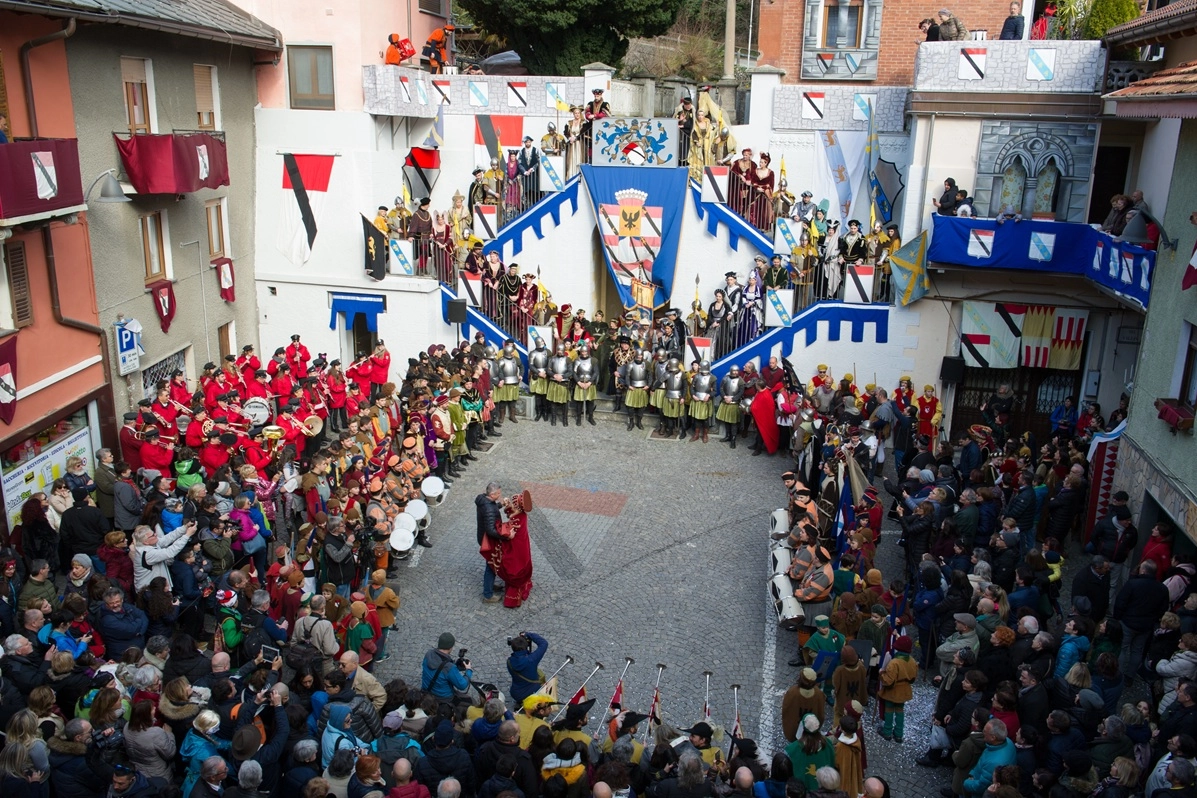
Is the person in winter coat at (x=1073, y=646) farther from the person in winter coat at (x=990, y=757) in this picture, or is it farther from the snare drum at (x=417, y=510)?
the snare drum at (x=417, y=510)

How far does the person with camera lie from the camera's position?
910 cm

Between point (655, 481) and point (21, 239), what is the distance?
984 cm

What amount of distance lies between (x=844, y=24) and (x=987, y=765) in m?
17.9

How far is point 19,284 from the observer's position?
13758 millimetres

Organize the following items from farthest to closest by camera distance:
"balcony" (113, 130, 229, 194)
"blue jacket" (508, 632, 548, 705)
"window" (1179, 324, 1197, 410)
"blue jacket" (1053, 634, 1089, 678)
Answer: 1. "balcony" (113, 130, 229, 194)
2. "window" (1179, 324, 1197, 410)
3. "blue jacket" (508, 632, 548, 705)
4. "blue jacket" (1053, 634, 1089, 678)

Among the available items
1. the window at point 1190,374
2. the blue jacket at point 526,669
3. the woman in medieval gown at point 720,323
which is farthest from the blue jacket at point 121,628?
the woman in medieval gown at point 720,323

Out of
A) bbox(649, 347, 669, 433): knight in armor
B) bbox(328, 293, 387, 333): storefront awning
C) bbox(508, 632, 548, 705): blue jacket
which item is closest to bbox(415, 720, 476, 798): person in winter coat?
bbox(508, 632, 548, 705): blue jacket

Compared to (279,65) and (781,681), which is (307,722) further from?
(279,65)

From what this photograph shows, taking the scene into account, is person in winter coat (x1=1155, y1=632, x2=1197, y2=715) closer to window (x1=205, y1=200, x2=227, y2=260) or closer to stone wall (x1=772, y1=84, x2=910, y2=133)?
stone wall (x1=772, y1=84, x2=910, y2=133)

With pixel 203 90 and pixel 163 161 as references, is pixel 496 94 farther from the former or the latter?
pixel 163 161

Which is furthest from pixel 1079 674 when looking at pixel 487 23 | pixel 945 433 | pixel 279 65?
pixel 487 23

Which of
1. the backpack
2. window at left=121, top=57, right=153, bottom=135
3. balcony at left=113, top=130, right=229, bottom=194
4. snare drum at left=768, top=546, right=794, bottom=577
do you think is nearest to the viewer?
the backpack

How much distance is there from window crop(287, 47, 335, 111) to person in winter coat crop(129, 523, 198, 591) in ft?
42.3

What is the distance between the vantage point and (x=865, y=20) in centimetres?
2170
